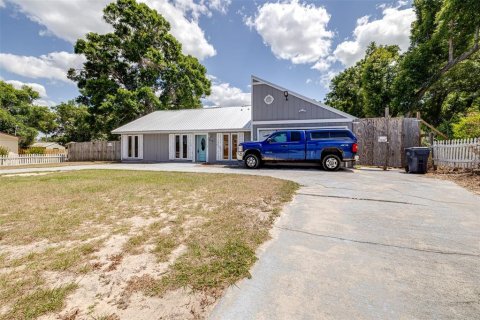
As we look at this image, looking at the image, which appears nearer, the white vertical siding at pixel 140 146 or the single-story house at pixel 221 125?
the single-story house at pixel 221 125

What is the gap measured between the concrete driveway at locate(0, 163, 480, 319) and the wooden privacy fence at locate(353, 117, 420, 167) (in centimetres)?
868

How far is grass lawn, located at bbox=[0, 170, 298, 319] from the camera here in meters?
2.01

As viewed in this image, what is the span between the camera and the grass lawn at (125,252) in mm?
2006

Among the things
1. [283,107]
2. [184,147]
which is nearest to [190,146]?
[184,147]

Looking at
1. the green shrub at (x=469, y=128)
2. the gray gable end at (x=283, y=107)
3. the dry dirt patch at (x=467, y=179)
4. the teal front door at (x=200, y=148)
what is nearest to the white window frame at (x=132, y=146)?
the teal front door at (x=200, y=148)

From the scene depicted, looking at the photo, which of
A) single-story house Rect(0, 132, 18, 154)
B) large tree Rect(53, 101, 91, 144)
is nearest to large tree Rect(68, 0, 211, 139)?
single-story house Rect(0, 132, 18, 154)

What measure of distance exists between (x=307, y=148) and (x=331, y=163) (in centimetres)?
135

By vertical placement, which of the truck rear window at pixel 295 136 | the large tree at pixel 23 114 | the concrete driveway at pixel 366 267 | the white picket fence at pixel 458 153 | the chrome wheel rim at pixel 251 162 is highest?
the large tree at pixel 23 114

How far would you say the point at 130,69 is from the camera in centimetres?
2731

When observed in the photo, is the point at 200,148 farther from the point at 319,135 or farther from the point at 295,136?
the point at 319,135

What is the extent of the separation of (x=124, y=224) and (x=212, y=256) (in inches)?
79.7

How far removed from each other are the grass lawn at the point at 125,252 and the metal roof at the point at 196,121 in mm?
12513

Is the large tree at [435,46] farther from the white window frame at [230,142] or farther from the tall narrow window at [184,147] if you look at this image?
the tall narrow window at [184,147]

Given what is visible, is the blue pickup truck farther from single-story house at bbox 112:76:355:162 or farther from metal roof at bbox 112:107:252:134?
metal roof at bbox 112:107:252:134
